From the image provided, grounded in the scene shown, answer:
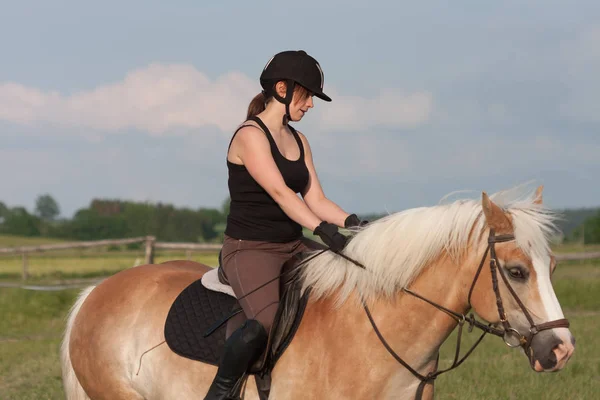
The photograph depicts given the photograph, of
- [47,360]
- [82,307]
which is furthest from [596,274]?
[82,307]

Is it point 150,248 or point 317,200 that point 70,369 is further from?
point 150,248

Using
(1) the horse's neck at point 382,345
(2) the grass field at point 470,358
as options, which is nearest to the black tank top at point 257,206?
(1) the horse's neck at point 382,345

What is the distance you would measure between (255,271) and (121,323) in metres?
1.23

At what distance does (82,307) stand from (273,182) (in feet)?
6.75

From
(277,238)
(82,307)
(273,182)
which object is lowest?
(82,307)

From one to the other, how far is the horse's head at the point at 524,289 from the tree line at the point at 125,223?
57.0 ft

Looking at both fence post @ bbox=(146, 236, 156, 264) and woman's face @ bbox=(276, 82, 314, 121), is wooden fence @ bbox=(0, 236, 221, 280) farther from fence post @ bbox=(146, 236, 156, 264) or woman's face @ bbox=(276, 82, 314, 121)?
woman's face @ bbox=(276, 82, 314, 121)

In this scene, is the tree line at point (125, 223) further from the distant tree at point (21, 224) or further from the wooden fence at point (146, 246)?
the wooden fence at point (146, 246)

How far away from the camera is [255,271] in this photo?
4.15 metres

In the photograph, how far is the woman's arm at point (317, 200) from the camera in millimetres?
4586

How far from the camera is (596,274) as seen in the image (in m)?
19.6

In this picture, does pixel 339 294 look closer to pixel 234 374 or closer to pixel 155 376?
pixel 234 374

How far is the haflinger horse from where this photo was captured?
11.7 ft

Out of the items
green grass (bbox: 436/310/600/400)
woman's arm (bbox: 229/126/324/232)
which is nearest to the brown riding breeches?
woman's arm (bbox: 229/126/324/232)
